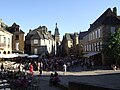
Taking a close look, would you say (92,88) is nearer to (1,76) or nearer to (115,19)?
(1,76)

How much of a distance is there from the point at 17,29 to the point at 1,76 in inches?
1899

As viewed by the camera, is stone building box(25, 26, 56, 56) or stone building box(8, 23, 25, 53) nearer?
stone building box(8, 23, 25, 53)

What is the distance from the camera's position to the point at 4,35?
58750 mm

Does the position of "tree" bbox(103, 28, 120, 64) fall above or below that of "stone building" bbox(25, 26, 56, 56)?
below

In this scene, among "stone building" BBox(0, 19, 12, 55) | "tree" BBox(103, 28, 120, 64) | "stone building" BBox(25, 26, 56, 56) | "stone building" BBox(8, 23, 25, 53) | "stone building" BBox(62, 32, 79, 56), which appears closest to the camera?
"tree" BBox(103, 28, 120, 64)

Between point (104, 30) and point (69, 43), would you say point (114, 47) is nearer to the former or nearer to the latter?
point (104, 30)

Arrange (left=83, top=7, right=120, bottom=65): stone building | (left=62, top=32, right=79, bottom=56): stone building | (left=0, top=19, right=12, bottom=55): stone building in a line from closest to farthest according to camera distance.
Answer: (left=83, top=7, right=120, bottom=65): stone building → (left=0, top=19, right=12, bottom=55): stone building → (left=62, top=32, right=79, bottom=56): stone building

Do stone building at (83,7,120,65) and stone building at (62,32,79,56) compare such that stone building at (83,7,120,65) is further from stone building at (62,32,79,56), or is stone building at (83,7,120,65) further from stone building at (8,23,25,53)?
stone building at (62,32,79,56)

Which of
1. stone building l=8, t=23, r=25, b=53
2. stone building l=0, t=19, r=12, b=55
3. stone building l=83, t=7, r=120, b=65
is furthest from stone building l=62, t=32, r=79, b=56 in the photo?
stone building l=83, t=7, r=120, b=65

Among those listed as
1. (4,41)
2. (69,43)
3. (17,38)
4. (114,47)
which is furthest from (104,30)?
(69,43)

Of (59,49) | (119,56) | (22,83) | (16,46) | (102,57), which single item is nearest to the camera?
(22,83)

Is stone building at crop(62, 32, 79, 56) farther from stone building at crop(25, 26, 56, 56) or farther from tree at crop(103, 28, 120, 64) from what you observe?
tree at crop(103, 28, 120, 64)

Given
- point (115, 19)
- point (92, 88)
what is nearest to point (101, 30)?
point (115, 19)

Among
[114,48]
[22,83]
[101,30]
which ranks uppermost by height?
[101,30]
